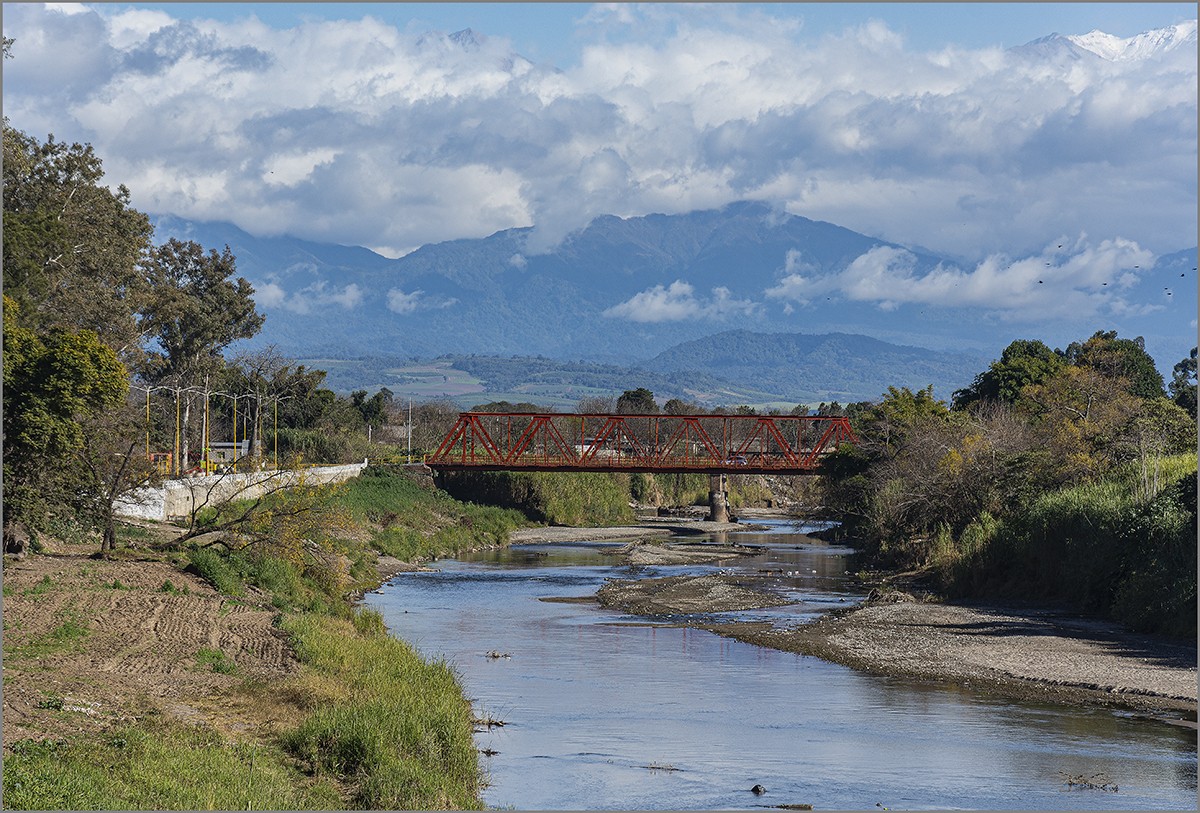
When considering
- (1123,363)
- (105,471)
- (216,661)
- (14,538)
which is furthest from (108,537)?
(1123,363)

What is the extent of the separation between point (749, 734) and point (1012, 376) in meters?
75.9

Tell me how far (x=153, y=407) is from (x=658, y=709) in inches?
2903

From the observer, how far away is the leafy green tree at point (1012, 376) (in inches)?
4132

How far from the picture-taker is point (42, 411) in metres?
46.7

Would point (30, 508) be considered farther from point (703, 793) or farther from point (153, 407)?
point (153, 407)

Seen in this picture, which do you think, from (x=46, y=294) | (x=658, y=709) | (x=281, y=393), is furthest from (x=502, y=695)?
(x=281, y=393)

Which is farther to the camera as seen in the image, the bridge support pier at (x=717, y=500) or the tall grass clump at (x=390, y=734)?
the bridge support pier at (x=717, y=500)

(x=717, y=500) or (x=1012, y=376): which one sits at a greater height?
(x=1012, y=376)

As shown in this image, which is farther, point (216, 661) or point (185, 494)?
point (185, 494)

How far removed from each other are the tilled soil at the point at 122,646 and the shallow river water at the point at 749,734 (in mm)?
5960

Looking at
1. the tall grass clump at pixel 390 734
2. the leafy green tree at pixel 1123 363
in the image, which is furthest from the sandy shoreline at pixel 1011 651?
the leafy green tree at pixel 1123 363

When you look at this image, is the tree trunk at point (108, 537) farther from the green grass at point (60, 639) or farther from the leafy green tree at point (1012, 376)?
the leafy green tree at point (1012, 376)

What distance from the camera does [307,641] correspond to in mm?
40156

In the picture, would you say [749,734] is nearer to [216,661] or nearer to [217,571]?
[216,661]
